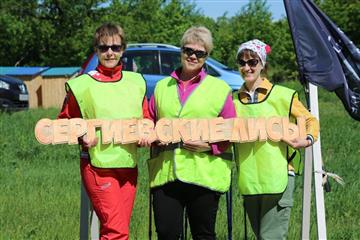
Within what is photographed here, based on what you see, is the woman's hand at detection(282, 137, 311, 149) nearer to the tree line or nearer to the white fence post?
the white fence post

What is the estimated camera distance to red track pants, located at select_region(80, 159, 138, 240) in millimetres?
3986

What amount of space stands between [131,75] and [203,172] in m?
0.81

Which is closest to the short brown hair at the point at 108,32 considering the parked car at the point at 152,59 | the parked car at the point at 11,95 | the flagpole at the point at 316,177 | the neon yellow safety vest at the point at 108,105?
the neon yellow safety vest at the point at 108,105

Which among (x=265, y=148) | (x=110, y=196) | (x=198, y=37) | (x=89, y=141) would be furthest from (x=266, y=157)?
(x=89, y=141)

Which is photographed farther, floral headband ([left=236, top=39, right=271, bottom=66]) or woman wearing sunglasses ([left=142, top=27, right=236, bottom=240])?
floral headband ([left=236, top=39, right=271, bottom=66])

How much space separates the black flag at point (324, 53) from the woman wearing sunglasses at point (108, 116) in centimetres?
121

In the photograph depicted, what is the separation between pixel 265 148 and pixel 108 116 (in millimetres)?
1040

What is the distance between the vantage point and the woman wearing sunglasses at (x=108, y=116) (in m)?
3.98

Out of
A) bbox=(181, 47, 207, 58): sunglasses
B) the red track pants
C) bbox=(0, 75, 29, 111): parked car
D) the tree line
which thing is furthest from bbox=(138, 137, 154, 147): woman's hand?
the tree line

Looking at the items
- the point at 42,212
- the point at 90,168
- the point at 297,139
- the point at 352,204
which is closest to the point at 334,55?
the point at 297,139

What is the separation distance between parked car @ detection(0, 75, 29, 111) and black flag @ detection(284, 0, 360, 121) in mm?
14315

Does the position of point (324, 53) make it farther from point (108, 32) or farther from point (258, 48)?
point (108, 32)

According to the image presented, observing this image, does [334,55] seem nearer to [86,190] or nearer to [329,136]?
[86,190]

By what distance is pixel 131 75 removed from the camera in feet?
13.6
